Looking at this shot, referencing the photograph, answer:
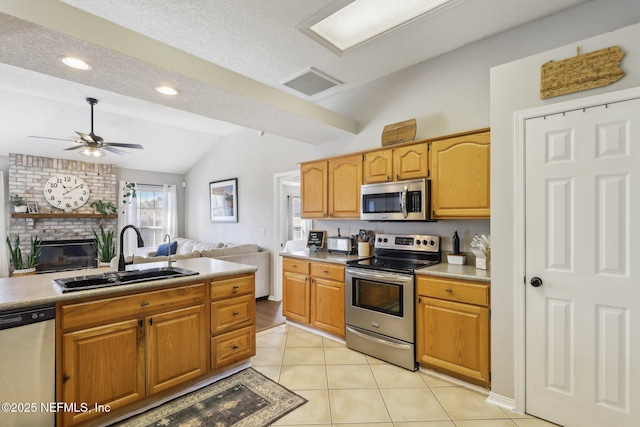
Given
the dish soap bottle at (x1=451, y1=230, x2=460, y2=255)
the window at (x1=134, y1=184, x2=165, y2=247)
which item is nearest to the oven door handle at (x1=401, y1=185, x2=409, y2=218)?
the dish soap bottle at (x1=451, y1=230, x2=460, y2=255)

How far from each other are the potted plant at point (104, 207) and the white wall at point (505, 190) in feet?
23.3

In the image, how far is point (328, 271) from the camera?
129 inches

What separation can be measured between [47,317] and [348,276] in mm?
2285

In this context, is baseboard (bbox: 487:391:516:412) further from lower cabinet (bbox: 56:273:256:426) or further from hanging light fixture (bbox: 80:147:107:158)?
hanging light fixture (bbox: 80:147:107:158)

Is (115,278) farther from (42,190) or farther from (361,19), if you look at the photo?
(42,190)

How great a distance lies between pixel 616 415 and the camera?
69.5 inches

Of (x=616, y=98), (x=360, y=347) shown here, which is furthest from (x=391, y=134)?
(x=360, y=347)

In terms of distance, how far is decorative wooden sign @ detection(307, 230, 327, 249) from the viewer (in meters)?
4.05

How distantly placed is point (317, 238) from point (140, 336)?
2.43 meters

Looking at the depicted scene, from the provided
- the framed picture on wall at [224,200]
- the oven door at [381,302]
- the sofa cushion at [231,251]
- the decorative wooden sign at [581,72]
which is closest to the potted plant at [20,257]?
the framed picture on wall at [224,200]

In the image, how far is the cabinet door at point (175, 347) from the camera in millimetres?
2068

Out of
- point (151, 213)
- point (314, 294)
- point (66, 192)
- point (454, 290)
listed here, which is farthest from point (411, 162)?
point (66, 192)

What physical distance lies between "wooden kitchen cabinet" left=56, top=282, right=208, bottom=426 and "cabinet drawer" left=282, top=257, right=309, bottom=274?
138cm

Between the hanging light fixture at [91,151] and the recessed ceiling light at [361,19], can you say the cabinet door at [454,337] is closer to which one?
the recessed ceiling light at [361,19]
